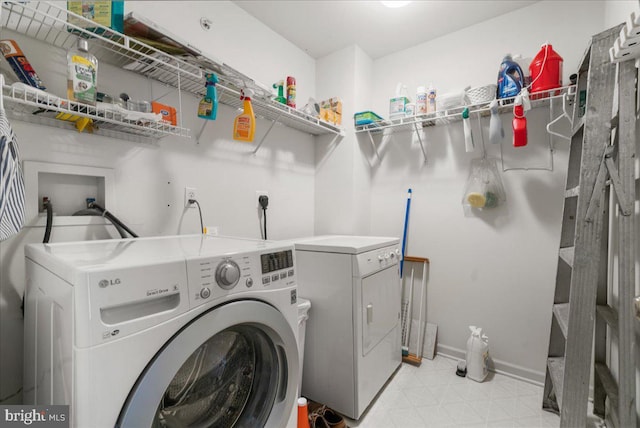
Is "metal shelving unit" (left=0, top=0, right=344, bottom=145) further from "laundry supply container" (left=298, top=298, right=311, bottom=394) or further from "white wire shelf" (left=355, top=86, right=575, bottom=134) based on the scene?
"laundry supply container" (left=298, top=298, right=311, bottom=394)

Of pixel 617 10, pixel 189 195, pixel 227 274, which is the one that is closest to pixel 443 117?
pixel 617 10

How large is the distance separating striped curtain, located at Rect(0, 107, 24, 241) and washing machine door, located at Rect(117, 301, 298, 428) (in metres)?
0.57

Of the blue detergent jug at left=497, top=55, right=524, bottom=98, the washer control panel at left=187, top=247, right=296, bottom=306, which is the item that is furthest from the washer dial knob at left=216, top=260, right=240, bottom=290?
the blue detergent jug at left=497, top=55, right=524, bottom=98

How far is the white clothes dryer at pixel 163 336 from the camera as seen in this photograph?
618 millimetres

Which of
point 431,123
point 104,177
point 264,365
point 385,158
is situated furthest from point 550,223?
point 104,177

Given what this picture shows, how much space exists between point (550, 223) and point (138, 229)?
2436mm

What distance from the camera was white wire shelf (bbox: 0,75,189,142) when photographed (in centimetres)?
97

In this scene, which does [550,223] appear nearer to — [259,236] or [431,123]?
[431,123]

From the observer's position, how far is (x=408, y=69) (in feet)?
8.00

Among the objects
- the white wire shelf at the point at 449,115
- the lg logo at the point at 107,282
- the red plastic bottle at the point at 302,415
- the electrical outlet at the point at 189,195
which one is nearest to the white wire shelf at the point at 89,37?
the electrical outlet at the point at 189,195

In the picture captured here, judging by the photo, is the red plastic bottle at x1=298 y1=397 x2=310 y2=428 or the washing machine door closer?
the washing machine door

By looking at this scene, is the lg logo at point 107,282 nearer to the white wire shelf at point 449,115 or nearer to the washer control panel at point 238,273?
the washer control panel at point 238,273

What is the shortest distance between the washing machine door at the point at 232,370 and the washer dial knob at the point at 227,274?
6 cm

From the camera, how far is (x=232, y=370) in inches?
40.8
